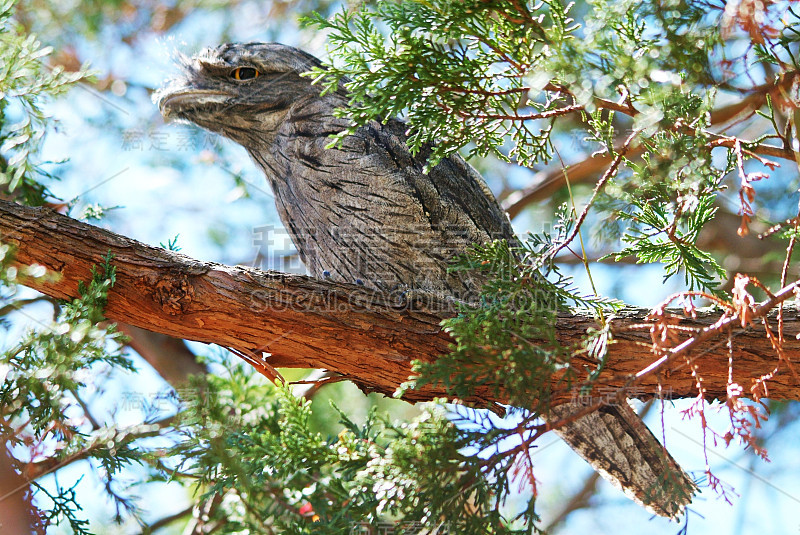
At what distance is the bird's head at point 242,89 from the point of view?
293 cm

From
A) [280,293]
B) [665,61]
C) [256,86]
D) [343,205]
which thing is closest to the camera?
[665,61]

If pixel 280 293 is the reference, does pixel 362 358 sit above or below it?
below

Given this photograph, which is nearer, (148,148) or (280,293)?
(280,293)

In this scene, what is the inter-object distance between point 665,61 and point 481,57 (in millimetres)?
557

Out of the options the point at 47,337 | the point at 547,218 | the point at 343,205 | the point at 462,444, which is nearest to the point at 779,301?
the point at 462,444

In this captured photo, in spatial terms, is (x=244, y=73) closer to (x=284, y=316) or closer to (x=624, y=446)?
(x=284, y=316)

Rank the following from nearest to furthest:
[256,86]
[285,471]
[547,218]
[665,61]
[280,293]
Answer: [665,61]
[285,471]
[280,293]
[256,86]
[547,218]

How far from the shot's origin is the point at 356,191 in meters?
2.71

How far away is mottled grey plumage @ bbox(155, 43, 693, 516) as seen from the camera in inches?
99.3

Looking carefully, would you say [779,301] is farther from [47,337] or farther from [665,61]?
[47,337]

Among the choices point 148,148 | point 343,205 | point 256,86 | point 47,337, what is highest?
point 148,148

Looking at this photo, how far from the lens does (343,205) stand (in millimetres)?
2742

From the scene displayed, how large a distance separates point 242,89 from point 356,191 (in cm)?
78

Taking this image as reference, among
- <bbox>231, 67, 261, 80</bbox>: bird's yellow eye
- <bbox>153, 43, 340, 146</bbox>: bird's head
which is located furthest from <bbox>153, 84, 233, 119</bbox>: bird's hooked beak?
<bbox>231, 67, 261, 80</bbox>: bird's yellow eye
